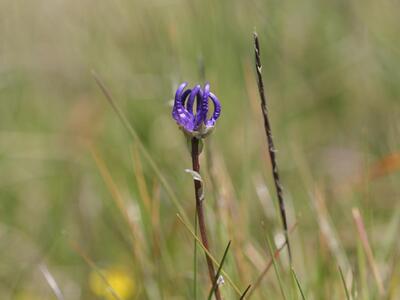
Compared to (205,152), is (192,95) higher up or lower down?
lower down

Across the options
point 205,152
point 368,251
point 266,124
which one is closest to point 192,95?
point 266,124

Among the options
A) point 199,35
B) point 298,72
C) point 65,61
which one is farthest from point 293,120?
point 65,61

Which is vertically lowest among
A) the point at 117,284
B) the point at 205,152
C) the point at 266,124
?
the point at 117,284

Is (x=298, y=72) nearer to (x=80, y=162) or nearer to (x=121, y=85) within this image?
(x=121, y=85)

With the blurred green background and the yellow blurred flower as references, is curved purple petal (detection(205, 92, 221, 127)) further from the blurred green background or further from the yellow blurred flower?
the yellow blurred flower

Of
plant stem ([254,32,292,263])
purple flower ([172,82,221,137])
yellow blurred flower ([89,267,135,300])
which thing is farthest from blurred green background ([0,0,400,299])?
purple flower ([172,82,221,137])

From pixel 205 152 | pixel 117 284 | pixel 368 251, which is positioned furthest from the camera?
pixel 117 284

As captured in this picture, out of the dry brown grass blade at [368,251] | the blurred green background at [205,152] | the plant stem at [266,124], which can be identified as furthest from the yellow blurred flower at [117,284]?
the plant stem at [266,124]

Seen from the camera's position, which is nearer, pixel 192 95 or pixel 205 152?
pixel 192 95

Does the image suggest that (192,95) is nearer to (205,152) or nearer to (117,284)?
(205,152)
